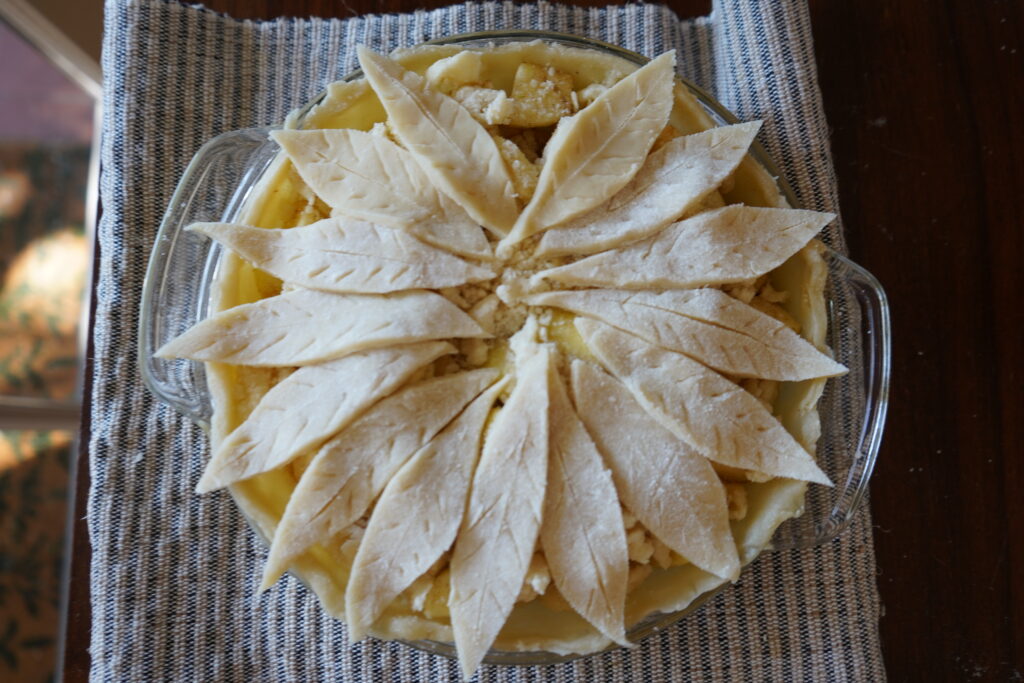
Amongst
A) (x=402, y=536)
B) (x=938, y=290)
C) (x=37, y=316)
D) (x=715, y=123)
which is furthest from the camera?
(x=37, y=316)

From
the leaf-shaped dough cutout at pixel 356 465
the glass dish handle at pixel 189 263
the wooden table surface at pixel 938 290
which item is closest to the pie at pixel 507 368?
the leaf-shaped dough cutout at pixel 356 465

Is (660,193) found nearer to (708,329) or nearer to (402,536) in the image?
(708,329)

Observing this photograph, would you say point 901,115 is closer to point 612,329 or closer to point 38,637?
point 612,329

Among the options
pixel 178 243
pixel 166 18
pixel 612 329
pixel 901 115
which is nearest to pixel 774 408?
pixel 612 329

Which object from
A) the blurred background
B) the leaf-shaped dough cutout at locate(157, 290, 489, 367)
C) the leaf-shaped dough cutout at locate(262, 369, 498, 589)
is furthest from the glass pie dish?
the blurred background

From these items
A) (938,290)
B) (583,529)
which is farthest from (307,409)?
(938,290)
